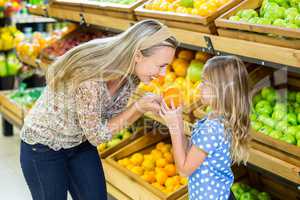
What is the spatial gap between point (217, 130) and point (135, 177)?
132 cm

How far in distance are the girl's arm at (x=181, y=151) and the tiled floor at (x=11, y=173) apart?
1948 mm

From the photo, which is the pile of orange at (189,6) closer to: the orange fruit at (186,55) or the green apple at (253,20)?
the green apple at (253,20)

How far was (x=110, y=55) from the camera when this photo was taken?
2133 millimetres

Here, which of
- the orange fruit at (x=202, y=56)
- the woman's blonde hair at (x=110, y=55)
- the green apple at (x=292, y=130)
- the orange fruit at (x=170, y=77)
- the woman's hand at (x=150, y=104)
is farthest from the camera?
the orange fruit at (x=170, y=77)

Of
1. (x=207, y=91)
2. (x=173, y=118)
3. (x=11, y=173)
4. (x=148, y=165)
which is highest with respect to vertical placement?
(x=207, y=91)

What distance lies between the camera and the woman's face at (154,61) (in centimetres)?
215

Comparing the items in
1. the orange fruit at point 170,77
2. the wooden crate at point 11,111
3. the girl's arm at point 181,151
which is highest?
the girl's arm at point 181,151

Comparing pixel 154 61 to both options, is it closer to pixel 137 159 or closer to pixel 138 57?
pixel 138 57

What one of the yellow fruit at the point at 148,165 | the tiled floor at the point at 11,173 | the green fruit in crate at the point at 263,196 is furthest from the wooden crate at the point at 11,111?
the green fruit in crate at the point at 263,196

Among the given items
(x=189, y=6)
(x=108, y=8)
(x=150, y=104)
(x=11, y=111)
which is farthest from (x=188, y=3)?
(x=11, y=111)

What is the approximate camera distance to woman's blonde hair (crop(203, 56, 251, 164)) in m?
2.16

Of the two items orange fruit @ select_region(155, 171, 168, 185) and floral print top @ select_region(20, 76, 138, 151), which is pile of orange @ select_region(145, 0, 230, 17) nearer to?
floral print top @ select_region(20, 76, 138, 151)

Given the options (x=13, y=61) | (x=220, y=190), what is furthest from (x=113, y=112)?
(x=13, y=61)

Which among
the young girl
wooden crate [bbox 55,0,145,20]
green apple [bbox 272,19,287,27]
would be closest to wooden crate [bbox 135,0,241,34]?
wooden crate [bbox 55,0,145,20]
